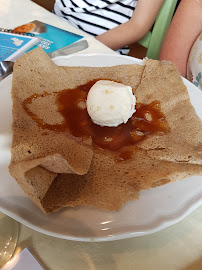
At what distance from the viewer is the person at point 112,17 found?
4.77ft

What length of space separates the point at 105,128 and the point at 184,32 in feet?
2.97

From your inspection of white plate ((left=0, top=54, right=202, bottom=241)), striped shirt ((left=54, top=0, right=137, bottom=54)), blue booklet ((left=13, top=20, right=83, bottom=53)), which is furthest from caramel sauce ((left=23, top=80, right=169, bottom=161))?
striped shirt ((left=54, top=0, right=137, bottom=54))

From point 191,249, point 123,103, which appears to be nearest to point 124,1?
point 123,103

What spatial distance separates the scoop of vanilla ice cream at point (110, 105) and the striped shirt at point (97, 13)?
88 cm

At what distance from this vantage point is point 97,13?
1500 millimetres

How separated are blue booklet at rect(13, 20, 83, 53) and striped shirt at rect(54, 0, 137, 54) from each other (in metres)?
0.32

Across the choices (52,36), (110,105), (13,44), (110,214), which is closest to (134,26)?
(52,36)

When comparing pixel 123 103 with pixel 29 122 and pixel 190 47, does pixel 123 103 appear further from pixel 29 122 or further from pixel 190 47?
pixel 190 47

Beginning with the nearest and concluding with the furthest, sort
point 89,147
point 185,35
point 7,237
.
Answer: point 7,237 < point 89,147 < point 185,35

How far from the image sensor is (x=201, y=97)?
2.82 feet

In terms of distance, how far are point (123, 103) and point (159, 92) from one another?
0.17 m

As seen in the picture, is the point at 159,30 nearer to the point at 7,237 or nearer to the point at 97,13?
the point at 97,13

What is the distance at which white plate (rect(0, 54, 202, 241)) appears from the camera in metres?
0.52

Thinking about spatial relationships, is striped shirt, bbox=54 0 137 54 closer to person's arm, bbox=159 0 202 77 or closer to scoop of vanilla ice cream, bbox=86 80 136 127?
person's arm, bbox=159 0 202 77
